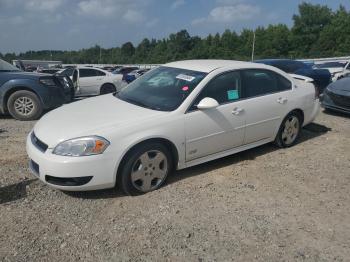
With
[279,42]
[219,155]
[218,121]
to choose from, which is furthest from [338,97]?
[279,42]

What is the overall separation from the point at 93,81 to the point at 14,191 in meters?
10.3

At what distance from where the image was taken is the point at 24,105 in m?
8.51

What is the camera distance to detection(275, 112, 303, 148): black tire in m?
6.18

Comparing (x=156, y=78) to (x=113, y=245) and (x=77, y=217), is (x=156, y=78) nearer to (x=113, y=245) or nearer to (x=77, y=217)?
(x=77, y=217)

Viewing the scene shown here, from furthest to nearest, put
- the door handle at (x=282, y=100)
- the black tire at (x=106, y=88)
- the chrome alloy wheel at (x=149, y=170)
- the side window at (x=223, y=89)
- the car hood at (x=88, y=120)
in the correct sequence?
the black tire at (x=106, y=88) < the door handle at (x=282, y=100) < the side window at (x=223, y=89) < the chrome alloy wheel at (x=149, y=170) < the car hood at (x=88, y=120)

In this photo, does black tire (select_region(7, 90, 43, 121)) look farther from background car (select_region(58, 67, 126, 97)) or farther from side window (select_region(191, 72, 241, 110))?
background car (select_region(58, 67, 126, 97))

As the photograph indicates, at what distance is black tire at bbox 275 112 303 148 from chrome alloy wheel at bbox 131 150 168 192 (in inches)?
93.2

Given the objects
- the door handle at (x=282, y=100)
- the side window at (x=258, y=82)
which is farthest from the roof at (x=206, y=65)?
the door handle at (x=282, y=100)

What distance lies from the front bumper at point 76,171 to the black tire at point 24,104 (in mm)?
4568

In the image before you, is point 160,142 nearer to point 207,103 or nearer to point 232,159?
point 207,103

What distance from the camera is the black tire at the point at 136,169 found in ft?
14.1

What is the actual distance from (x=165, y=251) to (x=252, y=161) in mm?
2642

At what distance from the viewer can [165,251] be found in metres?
3.50

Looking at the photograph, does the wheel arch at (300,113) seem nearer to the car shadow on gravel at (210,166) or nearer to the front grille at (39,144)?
the car shadow on gravel at (210,166)
